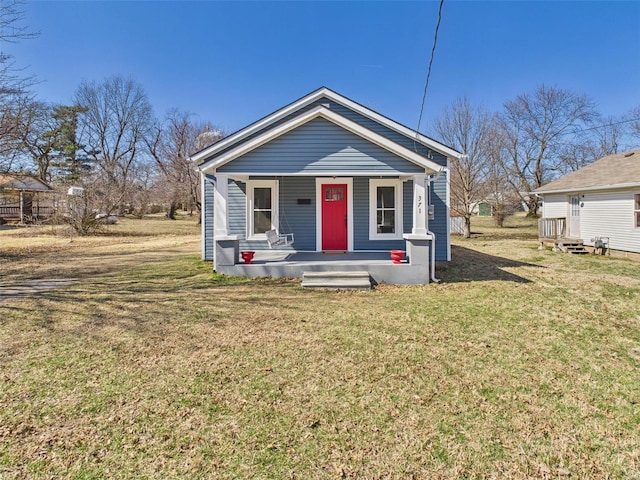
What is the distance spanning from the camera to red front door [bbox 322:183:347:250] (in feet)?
34.1

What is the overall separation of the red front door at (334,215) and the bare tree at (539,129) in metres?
24.6

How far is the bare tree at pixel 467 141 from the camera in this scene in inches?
787

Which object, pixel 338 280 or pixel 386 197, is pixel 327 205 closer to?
pixel 386 197

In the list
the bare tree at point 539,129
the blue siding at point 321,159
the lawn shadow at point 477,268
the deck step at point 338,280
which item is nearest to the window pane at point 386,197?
the blue siding at point 321,159

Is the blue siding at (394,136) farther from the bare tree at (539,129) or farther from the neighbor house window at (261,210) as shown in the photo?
the bare tree at (539,129)

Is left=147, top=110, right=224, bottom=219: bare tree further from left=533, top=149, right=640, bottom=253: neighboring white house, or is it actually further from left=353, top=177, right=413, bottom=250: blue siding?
left=533, top=149, right=640, bottom=253: neighboring white house

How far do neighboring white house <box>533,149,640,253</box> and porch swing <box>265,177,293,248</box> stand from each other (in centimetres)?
1280

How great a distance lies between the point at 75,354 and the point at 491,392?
4.85 m

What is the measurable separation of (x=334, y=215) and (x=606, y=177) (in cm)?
1278

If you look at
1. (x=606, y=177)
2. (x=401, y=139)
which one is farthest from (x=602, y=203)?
(x=401, y=139)

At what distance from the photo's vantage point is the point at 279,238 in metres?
9.97

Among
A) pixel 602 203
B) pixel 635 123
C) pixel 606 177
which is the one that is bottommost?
pixel 602 203

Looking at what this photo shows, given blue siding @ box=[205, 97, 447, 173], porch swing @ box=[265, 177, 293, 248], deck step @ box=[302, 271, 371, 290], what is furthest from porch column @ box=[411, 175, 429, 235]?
porch swing @ box=[265, 177, 293, 248]

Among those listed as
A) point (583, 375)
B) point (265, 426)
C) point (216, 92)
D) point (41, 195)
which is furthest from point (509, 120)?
point (41, 195)
